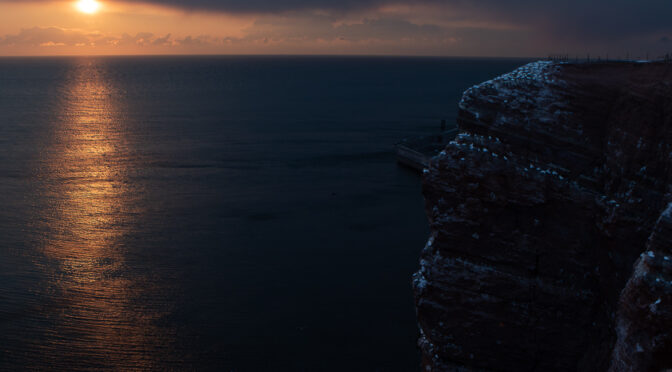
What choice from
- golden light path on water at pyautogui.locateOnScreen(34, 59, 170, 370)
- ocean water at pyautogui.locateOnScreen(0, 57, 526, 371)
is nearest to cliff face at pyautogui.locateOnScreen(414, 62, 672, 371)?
ocean water at pyautogui.locateOnScreen(0, 57, 526, 371)

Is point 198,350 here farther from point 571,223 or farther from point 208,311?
point 571,223

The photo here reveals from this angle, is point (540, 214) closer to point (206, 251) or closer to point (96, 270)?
point (206, 251)

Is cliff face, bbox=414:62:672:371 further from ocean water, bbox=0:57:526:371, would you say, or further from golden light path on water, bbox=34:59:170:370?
golden light path on water, bbox=34:59:170:370

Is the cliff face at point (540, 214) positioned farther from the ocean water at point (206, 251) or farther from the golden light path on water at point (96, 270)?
the golden light path on water at point (96, 270)

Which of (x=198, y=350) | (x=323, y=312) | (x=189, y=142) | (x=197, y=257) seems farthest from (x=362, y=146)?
(x=198, y=350)

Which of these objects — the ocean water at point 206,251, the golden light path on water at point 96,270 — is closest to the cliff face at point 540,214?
the ocean water at point 206,251

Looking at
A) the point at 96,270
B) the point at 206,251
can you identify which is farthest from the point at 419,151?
the point at 96,270
